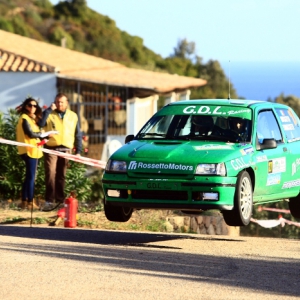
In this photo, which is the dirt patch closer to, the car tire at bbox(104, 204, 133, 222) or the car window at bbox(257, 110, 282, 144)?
the car tire at bbox(104, 204, 133, 222)

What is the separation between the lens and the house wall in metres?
39.6

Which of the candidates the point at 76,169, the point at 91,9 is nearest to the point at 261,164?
the point at 76,169

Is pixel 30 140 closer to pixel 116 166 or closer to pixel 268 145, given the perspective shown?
pixel 116 166

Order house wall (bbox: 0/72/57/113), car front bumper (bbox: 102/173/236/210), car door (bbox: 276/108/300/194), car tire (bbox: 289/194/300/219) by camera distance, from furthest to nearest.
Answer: house wall (bbox: 0/72/57/113) → car tire (bbox: 289/194/300/219) → car door (bbox: 276/108/300/194) → car front bumper (bbox: 102/173/236/210)

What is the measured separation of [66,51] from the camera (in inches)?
2026

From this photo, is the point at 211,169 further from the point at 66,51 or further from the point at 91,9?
the point at 91,9

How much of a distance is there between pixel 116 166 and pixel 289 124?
10.1 ft

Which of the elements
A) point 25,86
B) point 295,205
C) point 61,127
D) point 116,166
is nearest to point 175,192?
point 116,166

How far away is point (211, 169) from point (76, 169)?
350 inches

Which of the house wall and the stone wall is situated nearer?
the stone wall

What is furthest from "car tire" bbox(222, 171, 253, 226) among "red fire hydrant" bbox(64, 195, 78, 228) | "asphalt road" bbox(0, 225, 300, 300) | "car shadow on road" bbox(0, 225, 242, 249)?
"red fire hydrant" bbox(64, 195, 78, 228)

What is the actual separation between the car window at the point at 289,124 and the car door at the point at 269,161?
220 millimetres

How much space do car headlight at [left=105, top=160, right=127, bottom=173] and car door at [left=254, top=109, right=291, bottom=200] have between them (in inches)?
64.4

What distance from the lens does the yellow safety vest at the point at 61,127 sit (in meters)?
16.0
